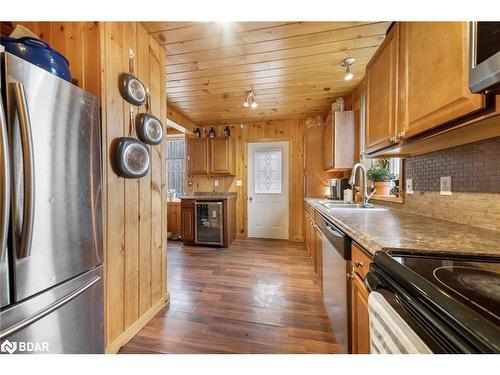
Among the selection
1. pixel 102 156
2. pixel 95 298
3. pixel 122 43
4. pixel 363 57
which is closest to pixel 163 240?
pixel 95 298

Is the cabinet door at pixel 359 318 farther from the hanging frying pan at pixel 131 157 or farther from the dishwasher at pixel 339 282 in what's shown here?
→ the hanging frying pan at pixel 131 157

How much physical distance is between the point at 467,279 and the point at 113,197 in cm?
172

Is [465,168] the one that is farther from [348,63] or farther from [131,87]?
[131,87]

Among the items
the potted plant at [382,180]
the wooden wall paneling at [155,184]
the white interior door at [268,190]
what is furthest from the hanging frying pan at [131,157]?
the white interior door at [268,190]

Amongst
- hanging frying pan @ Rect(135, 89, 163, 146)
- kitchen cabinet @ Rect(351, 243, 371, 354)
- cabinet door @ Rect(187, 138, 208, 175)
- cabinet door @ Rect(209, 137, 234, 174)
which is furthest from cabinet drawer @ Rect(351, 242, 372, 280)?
cabinet door @ Rect(187, 138, 208, 175)

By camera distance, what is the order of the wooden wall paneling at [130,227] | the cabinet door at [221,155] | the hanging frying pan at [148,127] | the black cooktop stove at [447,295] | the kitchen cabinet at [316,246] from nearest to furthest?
the black cooktop stove at [447,295] → the wooden wall paneling at [130,227] → the hanging frying pan at [148,127] → the kitchen cabinet at [316,246] → the cabinet door at [221,155]

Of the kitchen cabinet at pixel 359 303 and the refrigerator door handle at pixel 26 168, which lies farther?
the kitchen cabinet at pixel 359 303

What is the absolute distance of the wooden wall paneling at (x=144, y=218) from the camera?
64.5 inches

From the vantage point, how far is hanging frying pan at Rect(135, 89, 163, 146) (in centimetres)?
159

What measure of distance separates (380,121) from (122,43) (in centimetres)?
192

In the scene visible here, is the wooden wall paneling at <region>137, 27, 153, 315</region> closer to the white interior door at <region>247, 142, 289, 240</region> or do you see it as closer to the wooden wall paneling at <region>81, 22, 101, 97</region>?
the wooden wall paneling at <region>81, 22, 101, 97</region>

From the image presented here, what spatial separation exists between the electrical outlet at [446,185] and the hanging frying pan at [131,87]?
85.5 inches

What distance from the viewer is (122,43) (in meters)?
1.46

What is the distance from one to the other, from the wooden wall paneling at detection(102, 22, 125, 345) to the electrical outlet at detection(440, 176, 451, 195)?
2126mm
